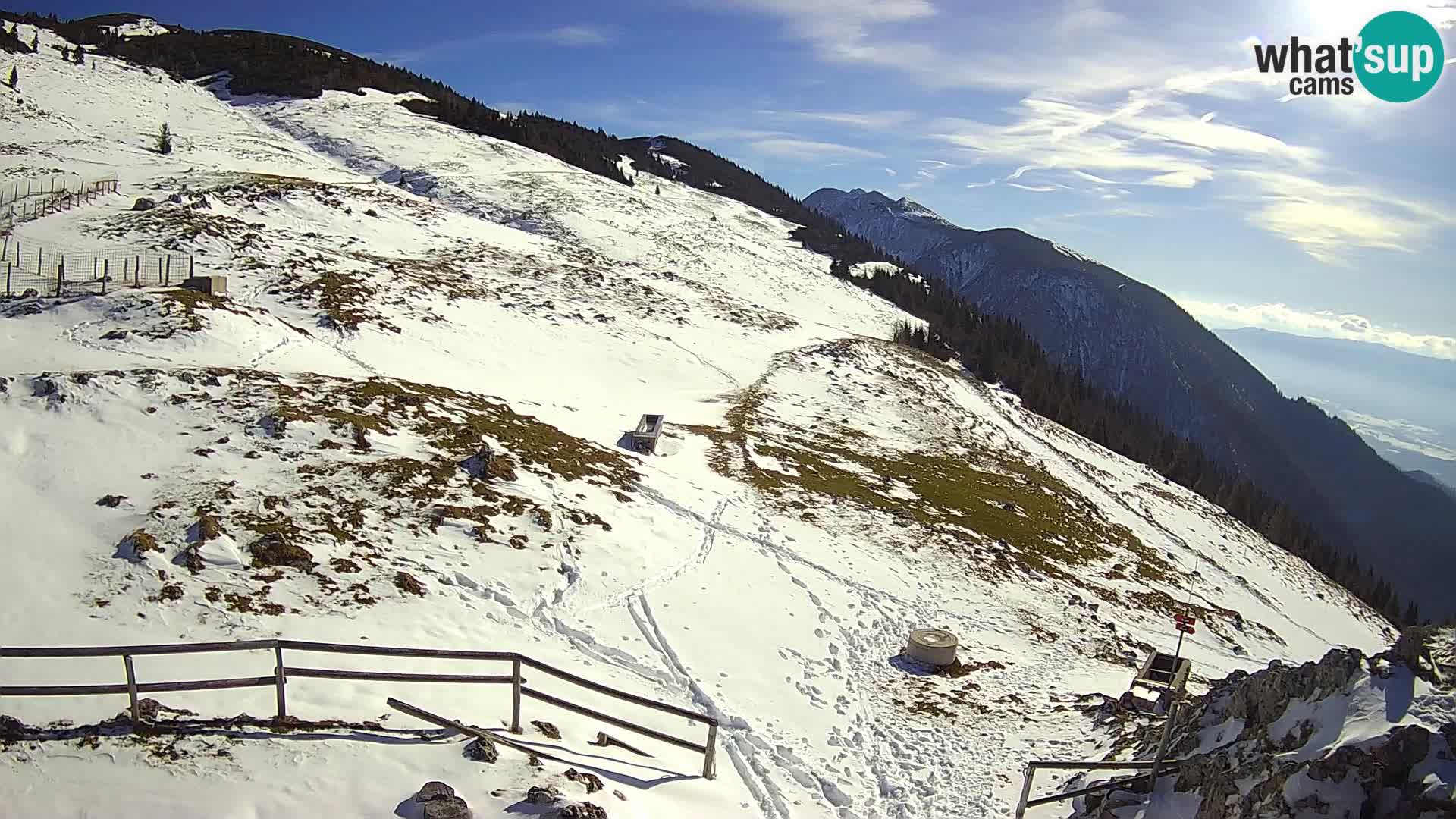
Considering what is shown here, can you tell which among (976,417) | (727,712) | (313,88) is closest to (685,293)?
(976,417)

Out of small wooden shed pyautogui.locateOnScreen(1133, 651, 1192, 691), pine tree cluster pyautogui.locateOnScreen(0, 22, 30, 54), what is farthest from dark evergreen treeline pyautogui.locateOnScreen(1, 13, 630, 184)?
small wooden shed pyautogui.locateOnScreen(1133, 651, 1192, 691)

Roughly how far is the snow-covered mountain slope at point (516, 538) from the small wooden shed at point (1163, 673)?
1.25 metres

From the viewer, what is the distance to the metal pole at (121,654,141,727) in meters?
8.00

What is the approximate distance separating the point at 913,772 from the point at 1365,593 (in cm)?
9170

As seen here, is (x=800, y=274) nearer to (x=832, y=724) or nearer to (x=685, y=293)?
(x=685, y=293)

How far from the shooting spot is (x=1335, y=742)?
7750 millimetres

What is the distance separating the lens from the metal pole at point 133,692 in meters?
8.00

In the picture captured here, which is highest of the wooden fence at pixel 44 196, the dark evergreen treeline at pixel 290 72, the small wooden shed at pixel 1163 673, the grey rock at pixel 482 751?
the dark evergreen treeline at pixel 290 72

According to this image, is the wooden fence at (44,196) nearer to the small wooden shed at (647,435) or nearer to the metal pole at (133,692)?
the small wooden shed at (647,435)

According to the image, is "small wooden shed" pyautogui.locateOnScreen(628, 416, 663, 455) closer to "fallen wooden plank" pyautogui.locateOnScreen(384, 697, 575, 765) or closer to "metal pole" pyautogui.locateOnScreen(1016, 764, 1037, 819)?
"fallen wooden plank" pyautogui.locateOnScreen(384, 697, 575, 765)

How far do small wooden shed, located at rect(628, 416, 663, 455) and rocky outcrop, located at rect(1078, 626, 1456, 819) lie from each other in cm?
2021

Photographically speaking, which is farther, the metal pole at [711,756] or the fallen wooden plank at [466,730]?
the metal pole at [711,756]

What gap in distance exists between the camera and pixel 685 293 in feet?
184

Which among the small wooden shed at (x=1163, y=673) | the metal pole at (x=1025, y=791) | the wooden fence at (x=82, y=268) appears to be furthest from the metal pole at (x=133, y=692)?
the wooden fence at (x=82, y=268)
